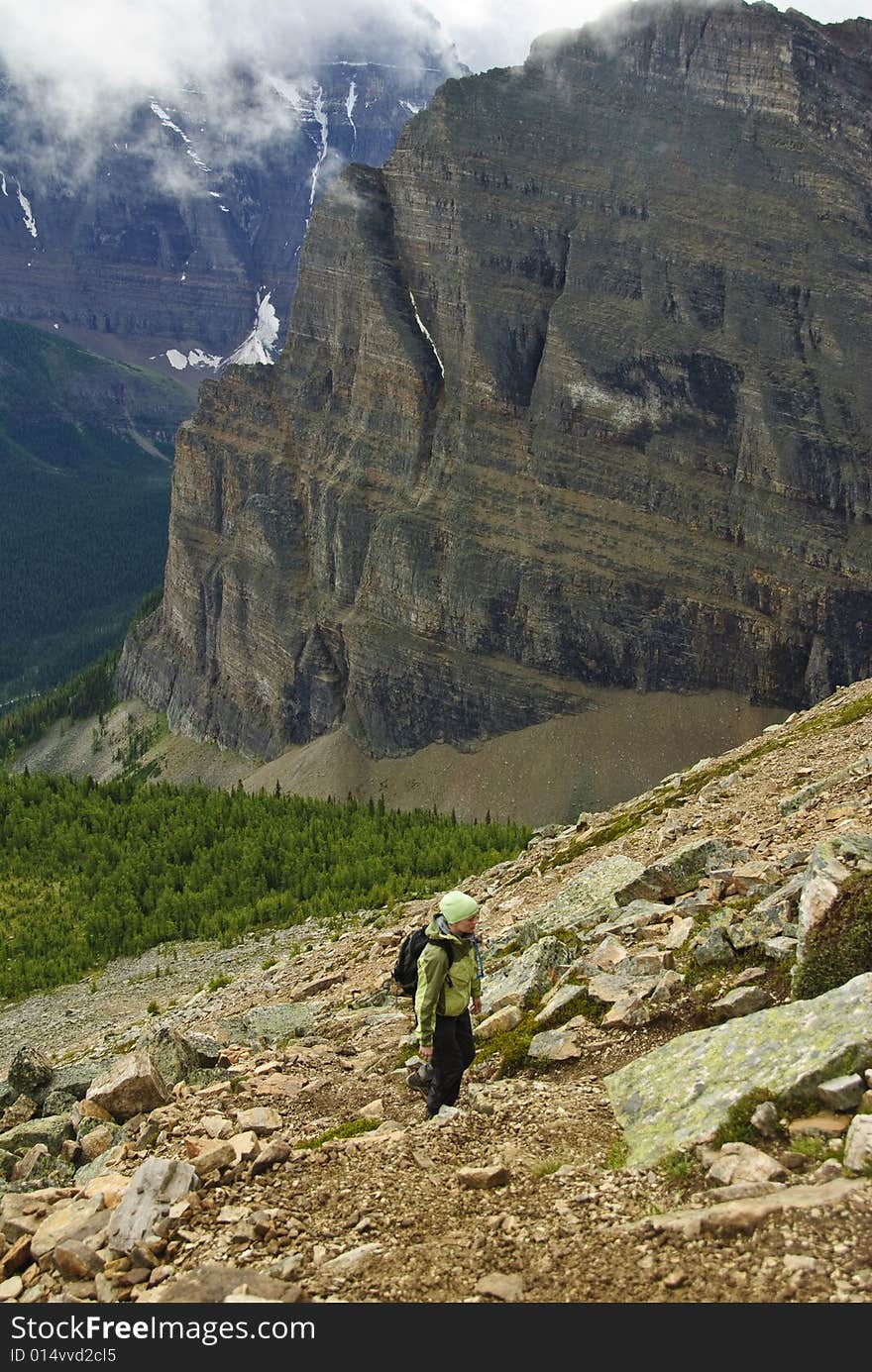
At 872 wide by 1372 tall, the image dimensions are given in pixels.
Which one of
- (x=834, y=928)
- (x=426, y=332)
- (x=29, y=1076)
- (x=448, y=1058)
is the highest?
(x=426, y=332)

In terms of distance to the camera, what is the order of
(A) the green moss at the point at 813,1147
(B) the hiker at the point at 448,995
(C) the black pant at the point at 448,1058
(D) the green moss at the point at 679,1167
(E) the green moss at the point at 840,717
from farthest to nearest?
(E) the green moss at the point at 840,717, (C) the black pant at the point at 448,1058, (B) the hiker at the point at 448,995, (D) the green moss at the point at 679,1167, (A) the green moss at the point at 813,1147

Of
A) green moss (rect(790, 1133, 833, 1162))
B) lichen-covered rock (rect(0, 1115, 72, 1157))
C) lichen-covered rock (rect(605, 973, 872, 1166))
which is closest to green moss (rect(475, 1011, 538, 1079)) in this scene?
lichen-covered rock (rect(605, 973, 872, 1166))

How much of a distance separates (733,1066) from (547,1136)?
128 inches

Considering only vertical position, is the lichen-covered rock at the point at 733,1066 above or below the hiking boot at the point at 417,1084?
above

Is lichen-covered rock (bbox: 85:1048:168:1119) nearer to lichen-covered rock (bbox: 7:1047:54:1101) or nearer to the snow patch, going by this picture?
lichen-covered rock (bbox: 7:1047:54:1101)

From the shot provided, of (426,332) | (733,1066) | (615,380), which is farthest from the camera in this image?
(426,332)

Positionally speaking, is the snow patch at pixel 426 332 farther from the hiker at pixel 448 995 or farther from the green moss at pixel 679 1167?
the green moss at pixel 679 1167

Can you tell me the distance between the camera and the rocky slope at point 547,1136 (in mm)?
17688

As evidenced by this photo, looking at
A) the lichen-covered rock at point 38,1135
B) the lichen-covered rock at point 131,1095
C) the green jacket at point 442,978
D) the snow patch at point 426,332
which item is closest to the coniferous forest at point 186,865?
the lichen-covered rock at point 38,1135

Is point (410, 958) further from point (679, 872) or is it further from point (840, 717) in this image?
point (840, 717)

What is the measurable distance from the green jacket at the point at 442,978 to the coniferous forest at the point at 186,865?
6068cm

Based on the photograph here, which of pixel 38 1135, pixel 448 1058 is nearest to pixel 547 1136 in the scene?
pixel 448 1058

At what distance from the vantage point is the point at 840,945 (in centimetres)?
2325
